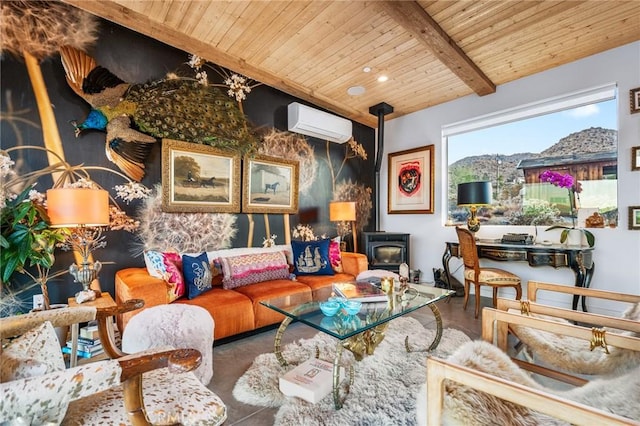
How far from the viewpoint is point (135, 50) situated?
8.98ft

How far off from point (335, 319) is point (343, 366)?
17.4 inches

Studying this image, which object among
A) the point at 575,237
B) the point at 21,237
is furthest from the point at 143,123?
the point at 575,237

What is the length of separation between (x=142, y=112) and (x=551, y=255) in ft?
14.1

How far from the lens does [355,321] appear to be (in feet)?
5.87

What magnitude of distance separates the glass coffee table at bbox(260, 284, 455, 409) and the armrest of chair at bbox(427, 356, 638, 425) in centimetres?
63

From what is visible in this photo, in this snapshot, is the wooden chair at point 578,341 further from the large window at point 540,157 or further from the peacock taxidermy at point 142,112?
the peacock taxidermy at point 142,112

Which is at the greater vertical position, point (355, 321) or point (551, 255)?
point (551, 255)

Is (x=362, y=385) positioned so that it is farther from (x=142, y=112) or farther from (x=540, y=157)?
(x=540, y=157)

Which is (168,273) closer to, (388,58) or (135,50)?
(135,50)

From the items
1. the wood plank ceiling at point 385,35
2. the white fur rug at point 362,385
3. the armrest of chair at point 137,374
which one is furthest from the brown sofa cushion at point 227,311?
the wood plank ceiling at point 385,35

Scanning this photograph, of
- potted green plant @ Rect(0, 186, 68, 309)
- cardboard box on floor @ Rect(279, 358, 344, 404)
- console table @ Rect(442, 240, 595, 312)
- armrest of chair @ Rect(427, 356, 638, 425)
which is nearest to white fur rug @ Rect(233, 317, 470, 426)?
cardboard box on floor @ Rect(279, 358, 344, 404)

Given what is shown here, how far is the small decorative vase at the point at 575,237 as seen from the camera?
3.20 m

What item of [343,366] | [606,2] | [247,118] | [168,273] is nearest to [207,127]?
[247,118]

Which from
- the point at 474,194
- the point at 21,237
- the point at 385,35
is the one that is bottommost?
the point at 21,237
